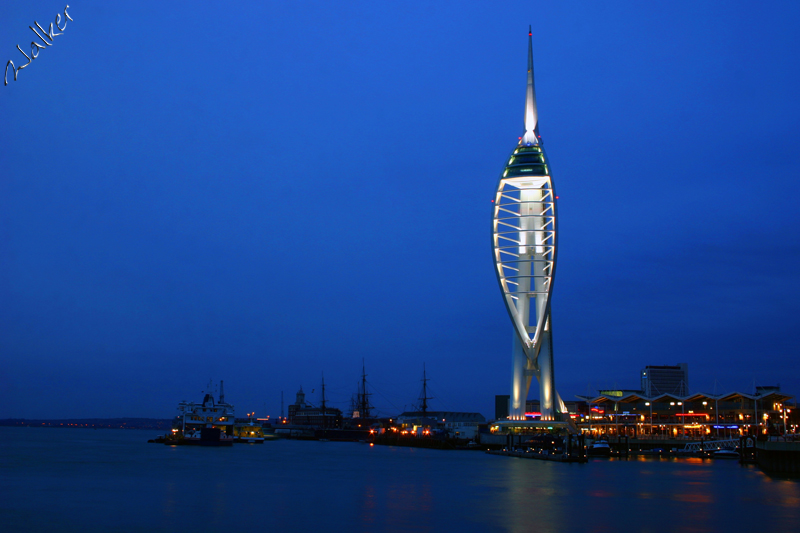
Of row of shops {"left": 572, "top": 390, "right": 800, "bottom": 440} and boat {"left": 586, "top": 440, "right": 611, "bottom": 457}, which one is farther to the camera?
row of shops {"left": 572, "top": 390, "right": 800, "bottom": 440}

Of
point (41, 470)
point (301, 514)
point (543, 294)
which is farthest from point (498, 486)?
point (543, 294)

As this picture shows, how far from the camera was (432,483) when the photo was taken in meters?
44.1

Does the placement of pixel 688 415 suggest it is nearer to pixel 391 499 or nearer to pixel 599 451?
pixel 599 451

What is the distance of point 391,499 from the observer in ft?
117

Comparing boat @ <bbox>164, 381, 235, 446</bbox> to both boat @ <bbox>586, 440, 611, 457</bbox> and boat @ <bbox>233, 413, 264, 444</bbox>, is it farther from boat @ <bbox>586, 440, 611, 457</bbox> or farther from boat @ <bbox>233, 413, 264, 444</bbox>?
boat @ <bbox>586, 440, 611, 457</bbox>

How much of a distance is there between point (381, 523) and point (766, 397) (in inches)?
A: 3020

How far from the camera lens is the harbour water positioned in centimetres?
2836

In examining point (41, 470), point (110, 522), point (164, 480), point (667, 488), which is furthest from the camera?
point (41, 470)

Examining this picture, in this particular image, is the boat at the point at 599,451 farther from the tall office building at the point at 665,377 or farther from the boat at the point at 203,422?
the tall office building at the point at 665,377

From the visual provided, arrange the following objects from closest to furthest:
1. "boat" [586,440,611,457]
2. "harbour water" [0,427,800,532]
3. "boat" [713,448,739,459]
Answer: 1. "harbour water" [0,427,800,532]
2. "boat" [713,448,739,459]
3. "boat" [586,440,611,457]

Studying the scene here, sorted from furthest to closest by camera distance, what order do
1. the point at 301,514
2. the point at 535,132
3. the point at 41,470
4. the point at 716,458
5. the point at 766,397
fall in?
the point at 535,132
the point at 766,397
the point at 716,458
the point at 41,470
the point at 301,514

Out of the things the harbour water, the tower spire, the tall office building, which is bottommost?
the harbour water

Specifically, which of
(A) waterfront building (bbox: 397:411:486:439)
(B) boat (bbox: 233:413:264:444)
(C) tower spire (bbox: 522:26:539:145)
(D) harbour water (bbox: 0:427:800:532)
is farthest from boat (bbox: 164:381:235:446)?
(C) tower spire (bbox: 522:26:539:145)

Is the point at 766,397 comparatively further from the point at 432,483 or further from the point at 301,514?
the point at 301,514
